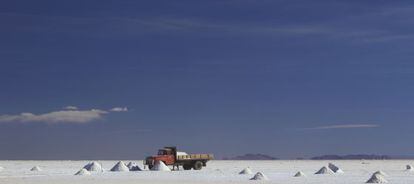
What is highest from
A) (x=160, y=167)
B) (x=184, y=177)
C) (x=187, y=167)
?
(x=187, y=167)

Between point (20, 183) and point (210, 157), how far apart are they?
24752mm

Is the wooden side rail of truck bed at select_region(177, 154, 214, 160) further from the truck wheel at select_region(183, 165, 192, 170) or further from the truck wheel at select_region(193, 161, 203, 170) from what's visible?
the truck wheel at select_region(183, 165, 192, 170)

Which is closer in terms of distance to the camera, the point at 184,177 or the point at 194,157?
the point at 184,177

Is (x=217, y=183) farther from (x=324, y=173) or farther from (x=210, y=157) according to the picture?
(x=210, y=157)

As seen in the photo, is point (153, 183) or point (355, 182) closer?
point (153, 183)

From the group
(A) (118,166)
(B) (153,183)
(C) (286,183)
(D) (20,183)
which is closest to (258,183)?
(C) (286,183)

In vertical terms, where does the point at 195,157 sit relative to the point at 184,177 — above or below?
above

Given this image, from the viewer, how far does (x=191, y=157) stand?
177 ft

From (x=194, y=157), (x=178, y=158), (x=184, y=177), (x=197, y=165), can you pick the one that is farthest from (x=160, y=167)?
(x=184, y=177)

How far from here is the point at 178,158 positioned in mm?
53125

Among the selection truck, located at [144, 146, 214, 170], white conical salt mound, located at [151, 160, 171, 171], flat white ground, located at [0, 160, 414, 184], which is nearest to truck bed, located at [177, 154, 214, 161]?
truck, located at [144, 146, 214, 170]

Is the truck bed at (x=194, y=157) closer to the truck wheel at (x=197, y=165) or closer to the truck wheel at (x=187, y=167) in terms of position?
the truck wheel at (x=197, y=165)

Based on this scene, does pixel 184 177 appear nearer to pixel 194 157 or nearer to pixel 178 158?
pixel 178 158

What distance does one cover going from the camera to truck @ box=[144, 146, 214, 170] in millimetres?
52381
